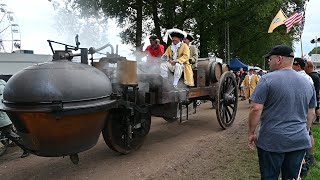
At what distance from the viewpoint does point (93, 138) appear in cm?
418

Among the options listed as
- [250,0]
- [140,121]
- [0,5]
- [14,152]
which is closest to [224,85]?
[140,121]

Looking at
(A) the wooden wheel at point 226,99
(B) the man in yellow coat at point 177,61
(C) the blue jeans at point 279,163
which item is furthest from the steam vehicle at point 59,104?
(A) the wooden wheel at point 226,99

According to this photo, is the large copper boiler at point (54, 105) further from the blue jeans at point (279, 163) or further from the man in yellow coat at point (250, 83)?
the man in yellow coat at point (250, 83)

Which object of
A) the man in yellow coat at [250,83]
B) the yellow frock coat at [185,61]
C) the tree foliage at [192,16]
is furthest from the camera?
the tree foliage at [192,16]

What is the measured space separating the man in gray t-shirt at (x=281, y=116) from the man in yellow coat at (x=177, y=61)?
11.7 ft

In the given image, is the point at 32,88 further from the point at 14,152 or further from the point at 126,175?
the point at 14,152

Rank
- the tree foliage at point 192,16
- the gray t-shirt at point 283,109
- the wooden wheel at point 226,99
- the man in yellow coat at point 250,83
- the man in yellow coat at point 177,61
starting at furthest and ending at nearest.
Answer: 1. the tree foliage at point 192,16
2. the man in yellow coat at point 250,83
3. the wooden wheel at point 226,99
4. the man in yellow coat at point 177,61
5. the gray t-shirt at point 283,109

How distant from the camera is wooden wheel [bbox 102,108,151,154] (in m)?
6.08

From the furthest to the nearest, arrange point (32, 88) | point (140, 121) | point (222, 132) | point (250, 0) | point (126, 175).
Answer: point (250, 0) → point (222, 132) → point (140, 121) → point (126, 175) → point (32, 88)

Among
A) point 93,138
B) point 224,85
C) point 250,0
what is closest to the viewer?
point 93,138

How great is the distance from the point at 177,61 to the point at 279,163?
4.12m

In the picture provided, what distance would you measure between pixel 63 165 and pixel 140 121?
1493mm

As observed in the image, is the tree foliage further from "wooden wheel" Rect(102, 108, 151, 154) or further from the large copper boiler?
the large copper boiler

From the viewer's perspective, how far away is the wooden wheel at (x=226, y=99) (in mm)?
8469
